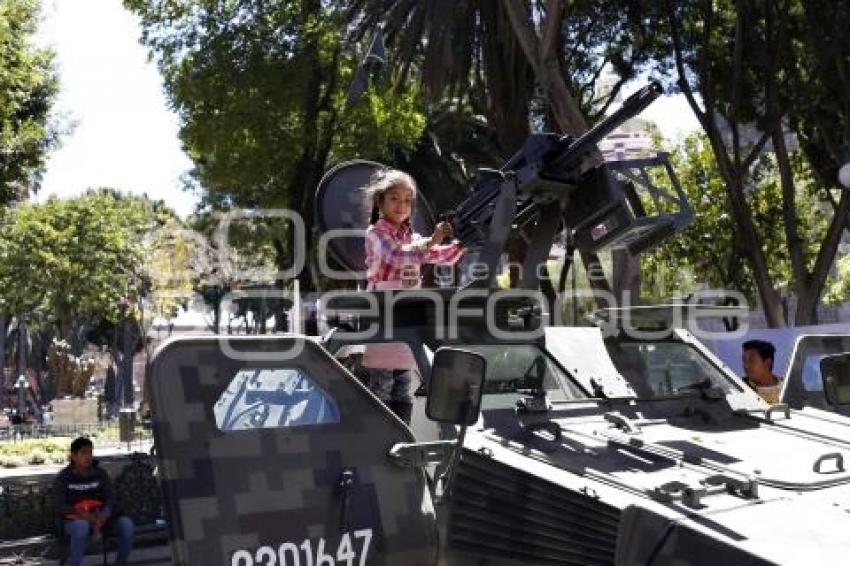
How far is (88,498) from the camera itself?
8438 millimetres

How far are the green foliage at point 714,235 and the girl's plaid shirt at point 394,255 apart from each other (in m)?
17.9

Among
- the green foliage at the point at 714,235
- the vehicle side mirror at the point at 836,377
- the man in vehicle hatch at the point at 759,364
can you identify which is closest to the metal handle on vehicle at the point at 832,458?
the vehicle side mirror at the point at 836,377

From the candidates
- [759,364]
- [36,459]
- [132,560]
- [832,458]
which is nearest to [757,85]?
[759,364]

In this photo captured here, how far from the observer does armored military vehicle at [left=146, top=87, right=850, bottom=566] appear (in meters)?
3.20

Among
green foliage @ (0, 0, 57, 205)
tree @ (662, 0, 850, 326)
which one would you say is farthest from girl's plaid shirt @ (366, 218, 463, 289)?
tree @ (662, 0, 850, 326)

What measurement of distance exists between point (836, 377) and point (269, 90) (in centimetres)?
1201

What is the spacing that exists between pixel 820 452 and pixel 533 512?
3.93 feet

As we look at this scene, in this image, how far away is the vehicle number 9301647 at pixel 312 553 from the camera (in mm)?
3236

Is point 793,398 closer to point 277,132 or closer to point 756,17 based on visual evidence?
point 756,17

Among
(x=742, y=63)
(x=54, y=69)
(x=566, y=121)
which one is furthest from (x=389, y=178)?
(x=742, y=63)

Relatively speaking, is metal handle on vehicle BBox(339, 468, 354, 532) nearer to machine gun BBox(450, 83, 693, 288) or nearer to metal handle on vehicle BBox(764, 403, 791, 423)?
machine gun BBox(450, 83, 693, 288)

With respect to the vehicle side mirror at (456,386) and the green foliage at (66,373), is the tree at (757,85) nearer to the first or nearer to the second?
the vehicle side mirror at (456,386)

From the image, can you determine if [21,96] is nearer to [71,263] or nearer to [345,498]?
[345,498]

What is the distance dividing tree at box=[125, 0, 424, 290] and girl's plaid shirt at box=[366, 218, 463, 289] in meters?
11.0
